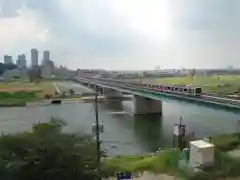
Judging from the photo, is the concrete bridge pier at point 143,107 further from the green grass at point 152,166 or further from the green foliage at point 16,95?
the green grass at point 152,166

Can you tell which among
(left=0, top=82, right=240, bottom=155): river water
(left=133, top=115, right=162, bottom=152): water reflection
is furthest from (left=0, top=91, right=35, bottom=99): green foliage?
(left=133, top=115, right=162, bottom=152): water reflection

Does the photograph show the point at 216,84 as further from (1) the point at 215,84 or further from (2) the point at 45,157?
(2) the point at 45,157

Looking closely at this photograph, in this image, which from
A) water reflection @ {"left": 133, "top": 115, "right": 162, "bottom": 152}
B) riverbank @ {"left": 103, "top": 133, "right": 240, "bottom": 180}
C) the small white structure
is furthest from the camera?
water reflection @ {"left": 133, "top": 115, "right": 162, "bottom": 152}

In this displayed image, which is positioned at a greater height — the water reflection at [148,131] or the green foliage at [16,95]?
the green foliage at [16,95]

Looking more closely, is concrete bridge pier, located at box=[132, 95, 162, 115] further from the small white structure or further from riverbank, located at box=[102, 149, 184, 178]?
the small white structure

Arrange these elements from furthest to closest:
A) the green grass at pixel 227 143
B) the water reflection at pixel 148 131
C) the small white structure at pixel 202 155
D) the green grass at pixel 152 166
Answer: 1. the water reflection at pixel 148 131
2. the green grass at pixel 227 143
3. the small white structure at pixel 202 155
4. the green grass at pixel 152 166

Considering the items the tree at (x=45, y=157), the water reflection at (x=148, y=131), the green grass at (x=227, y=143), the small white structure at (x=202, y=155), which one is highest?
the tree at (x=45, y=157)

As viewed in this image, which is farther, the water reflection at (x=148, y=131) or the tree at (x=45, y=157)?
the water reflection at (x=148, y=131)

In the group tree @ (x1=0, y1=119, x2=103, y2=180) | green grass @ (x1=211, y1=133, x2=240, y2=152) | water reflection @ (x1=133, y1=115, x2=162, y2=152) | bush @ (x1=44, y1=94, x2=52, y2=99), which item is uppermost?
tree @ (x1=0, y1=119, x2=103, y2=180)

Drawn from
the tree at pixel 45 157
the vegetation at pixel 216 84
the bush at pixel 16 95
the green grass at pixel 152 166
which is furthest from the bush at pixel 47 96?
the tree at pixel 45 157
